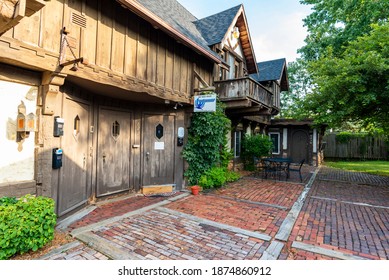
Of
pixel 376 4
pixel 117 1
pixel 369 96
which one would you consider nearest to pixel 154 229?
pixel 117 1

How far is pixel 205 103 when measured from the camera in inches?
264

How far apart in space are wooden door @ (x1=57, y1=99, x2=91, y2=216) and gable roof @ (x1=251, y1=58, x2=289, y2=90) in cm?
1172

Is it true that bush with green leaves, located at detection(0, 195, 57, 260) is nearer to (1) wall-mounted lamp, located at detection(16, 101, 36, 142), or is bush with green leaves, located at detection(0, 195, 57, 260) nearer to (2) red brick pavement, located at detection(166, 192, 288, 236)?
(1) wall-mounted lamp, located at detection(16, 101, 36, 142)

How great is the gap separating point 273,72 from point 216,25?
241 inches

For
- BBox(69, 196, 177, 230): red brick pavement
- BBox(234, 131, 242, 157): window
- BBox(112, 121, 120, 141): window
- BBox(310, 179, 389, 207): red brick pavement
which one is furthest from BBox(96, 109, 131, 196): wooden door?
BBox(234, 131, 242, 157): window

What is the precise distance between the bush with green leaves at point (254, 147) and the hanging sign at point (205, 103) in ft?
18.4

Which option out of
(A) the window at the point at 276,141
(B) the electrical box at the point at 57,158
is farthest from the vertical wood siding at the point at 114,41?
(A) the window at the point at 276,141

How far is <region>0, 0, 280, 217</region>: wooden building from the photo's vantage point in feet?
11.3

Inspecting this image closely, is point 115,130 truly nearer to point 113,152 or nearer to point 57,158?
point 113,152

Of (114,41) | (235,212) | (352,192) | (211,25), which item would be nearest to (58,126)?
(114,41)

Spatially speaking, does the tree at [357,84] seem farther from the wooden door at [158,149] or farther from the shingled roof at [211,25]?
the wooden door at [158,149]

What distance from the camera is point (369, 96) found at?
284 inches
